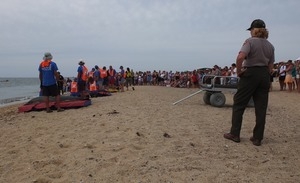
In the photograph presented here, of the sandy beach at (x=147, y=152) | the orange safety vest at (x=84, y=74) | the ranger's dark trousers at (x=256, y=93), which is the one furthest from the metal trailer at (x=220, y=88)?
the ranger's dark trousers at (x=256, y=93)

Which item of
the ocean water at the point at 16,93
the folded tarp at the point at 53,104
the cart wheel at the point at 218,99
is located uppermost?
the cart wheel at the point at 218,99

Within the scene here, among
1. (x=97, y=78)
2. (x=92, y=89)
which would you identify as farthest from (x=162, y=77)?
(x=92, y=89)

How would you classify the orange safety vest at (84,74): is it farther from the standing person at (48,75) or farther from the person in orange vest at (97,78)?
the person in orange vest at (97,78)

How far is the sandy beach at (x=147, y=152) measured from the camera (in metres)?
4.38

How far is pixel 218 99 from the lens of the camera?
10.6 meters

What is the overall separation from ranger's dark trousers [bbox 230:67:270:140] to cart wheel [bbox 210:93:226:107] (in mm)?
4911

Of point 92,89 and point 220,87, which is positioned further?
point 92,89

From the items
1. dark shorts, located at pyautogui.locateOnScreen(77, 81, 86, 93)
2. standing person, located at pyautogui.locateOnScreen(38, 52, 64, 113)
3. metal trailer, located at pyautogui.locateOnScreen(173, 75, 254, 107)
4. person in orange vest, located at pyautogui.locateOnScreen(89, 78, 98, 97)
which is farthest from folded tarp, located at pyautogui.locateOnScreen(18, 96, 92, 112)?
person in orange vest, located at pyautogui.locateOnScreen(89, 78, 98, 97)

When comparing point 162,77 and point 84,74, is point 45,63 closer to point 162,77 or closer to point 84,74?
point 84,74

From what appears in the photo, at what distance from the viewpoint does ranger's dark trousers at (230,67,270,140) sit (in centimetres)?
548

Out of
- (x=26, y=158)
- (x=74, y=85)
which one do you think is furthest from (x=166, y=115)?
Result: (x=74, y=85)

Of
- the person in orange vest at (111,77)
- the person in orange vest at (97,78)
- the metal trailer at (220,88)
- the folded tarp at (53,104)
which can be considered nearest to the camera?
the metal trailer at (220,88)

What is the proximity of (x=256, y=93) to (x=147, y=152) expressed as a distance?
2049 millimetres

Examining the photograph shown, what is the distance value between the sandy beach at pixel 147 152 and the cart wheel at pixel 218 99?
8.63ft
